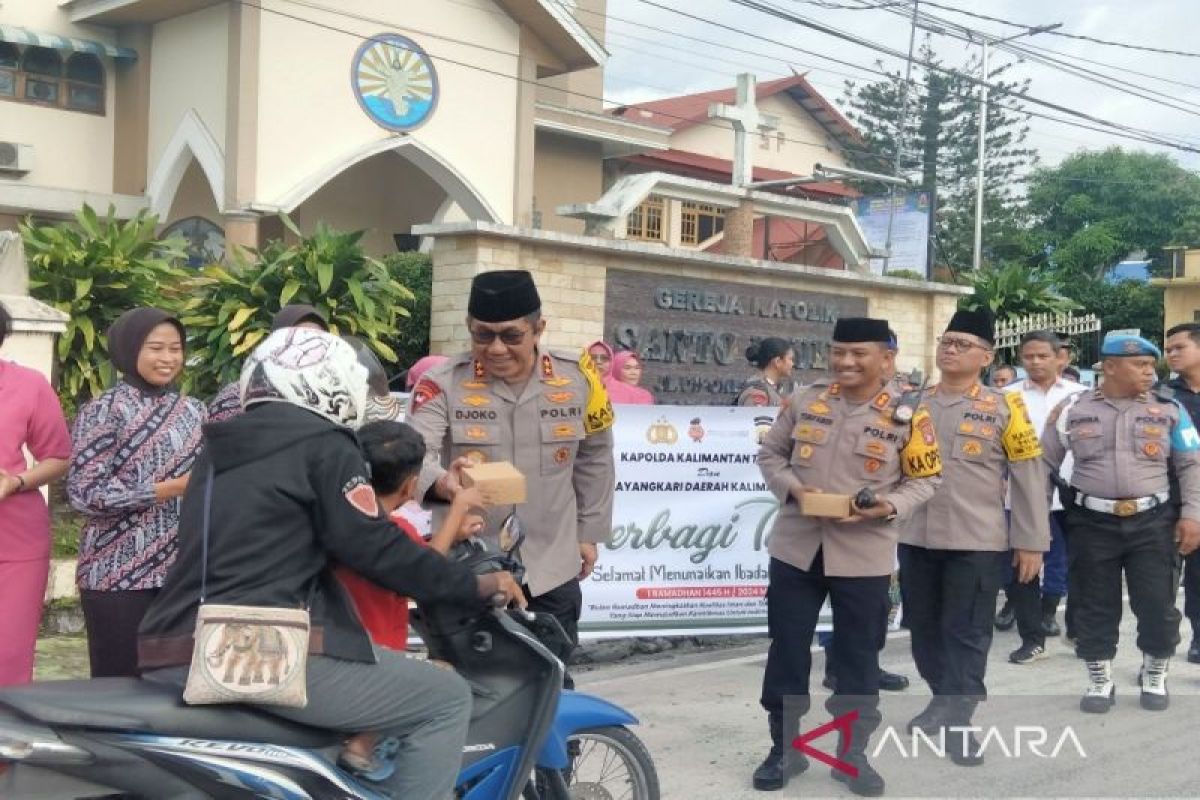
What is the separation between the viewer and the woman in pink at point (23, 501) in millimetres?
4840

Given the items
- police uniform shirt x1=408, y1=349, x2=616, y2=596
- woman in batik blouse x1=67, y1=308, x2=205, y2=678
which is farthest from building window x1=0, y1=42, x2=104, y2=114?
police uniform shirt x1=408, y1=349, x2=616, y2=596

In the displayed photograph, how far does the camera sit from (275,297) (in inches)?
418

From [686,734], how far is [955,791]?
133 centimetres

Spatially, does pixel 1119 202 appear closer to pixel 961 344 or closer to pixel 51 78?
pixel 51 78

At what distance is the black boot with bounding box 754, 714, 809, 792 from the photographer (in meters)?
5.83

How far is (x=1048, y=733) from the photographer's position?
6840mm

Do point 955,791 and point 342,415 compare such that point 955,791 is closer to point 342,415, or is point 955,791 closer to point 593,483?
point 593,483

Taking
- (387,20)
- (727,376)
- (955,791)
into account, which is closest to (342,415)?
(955,791)

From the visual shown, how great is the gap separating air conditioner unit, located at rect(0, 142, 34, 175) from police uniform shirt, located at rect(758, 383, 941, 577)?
56.1ft

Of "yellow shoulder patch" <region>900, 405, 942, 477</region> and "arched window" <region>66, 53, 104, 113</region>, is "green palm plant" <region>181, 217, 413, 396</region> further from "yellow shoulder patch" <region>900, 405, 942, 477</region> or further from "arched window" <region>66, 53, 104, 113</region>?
"arched window" <region>66, 53, 104, 113</region>

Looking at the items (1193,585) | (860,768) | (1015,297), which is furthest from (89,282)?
(1015,297)

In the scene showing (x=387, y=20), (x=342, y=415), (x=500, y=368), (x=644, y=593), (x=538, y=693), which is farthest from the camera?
(x=387, y=20)

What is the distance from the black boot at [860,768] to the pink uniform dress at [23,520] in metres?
3.08

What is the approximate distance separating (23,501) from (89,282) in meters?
4.88
